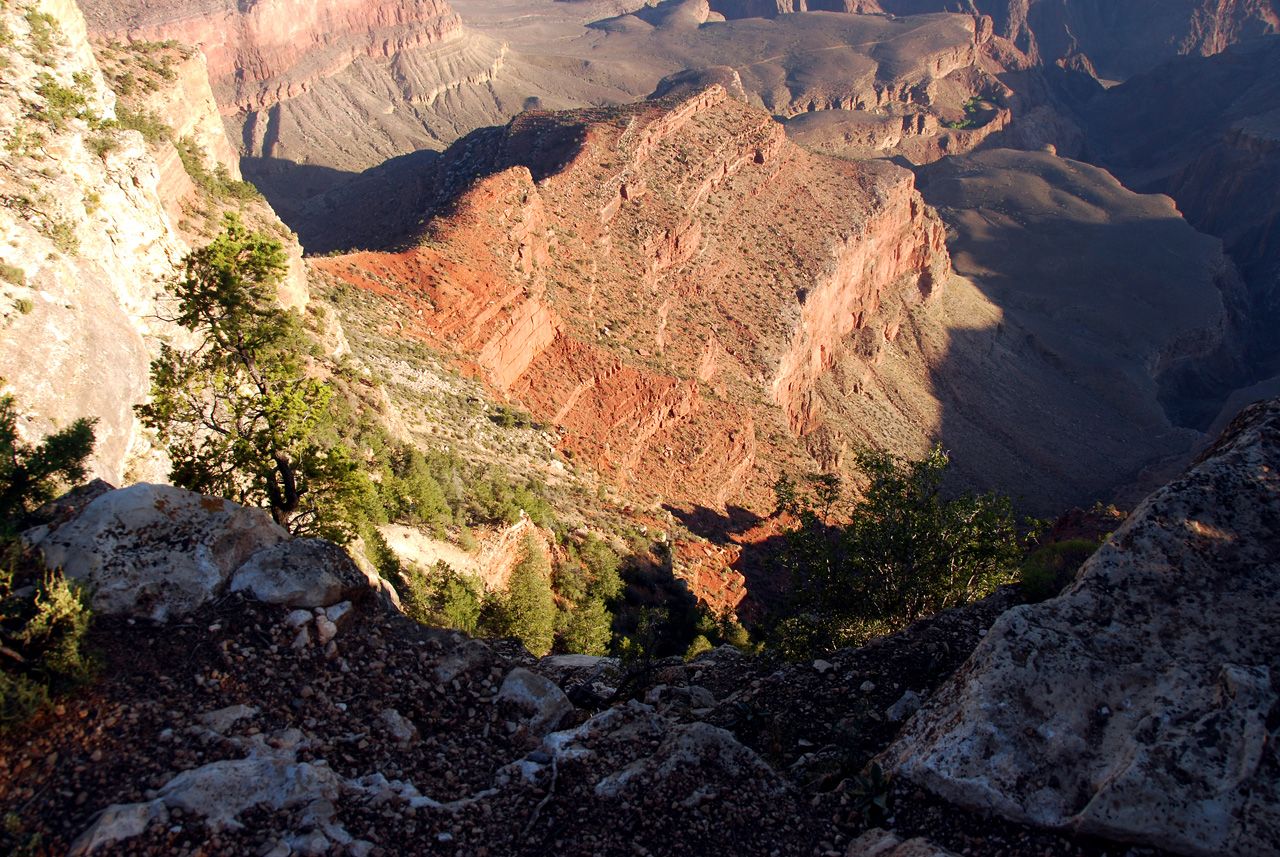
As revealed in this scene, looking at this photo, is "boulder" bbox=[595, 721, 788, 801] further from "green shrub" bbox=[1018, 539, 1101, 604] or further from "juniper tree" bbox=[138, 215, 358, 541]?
"juniper tree" bbox=[138, 215, 358, 541]

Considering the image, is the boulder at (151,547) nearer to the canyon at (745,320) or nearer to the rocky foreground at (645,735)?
the rocky foreground at (645,735)

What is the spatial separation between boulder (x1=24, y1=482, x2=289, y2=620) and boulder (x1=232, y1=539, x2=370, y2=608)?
0.28 m

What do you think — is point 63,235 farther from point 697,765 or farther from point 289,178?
point 289,178

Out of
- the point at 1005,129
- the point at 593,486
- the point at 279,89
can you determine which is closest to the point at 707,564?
the point at 593,486

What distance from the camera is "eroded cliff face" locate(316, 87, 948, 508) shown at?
35.1 metres

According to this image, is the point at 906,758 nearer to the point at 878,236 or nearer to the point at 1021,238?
the point at 878,236

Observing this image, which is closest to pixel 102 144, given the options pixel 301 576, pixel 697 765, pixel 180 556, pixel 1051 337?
pixel 180 556

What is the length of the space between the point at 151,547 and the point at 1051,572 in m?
15.8

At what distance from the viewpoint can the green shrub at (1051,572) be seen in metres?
12.7

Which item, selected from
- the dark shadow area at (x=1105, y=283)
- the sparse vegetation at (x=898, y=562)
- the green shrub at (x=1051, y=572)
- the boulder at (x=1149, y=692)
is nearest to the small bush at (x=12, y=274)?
the sparse vegetation at (x=898, y=562)

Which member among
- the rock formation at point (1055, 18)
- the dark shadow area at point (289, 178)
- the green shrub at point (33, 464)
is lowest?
the green shrub at point (33, 464)

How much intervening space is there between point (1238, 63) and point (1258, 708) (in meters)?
189

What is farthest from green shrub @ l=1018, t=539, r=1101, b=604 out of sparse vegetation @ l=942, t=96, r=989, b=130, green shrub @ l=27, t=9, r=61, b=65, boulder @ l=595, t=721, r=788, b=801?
sparse vegetation @ l=942, t=96, r=989, b=130

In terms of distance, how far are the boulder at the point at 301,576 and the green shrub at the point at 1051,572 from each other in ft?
34.0
